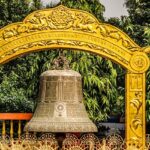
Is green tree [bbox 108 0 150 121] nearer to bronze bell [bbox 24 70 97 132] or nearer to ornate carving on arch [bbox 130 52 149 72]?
ornate carving on arch [bbox 130 52 149 72]

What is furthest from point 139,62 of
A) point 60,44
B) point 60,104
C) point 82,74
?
point 82,74

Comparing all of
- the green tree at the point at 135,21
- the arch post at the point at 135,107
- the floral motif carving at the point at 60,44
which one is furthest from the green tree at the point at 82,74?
the arch post at the point at 135,107

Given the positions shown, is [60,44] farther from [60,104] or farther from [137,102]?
[137,102]

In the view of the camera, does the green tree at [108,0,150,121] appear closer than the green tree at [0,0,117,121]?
No

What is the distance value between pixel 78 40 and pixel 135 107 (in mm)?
1100

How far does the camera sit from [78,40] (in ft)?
24.9

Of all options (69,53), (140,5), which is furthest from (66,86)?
(140,5)

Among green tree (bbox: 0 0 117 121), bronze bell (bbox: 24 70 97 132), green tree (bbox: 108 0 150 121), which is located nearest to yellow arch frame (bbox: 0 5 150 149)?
bronze bell (bbox: 24 70 97 132)

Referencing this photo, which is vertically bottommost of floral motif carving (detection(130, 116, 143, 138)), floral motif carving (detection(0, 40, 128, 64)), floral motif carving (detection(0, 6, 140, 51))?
floral motif carving (detection(130, 116, 143, 138))

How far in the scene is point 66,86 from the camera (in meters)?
7.30

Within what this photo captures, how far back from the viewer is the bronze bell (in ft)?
23.1

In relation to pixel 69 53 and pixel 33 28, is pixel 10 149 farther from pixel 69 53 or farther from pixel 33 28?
pixel 69 53

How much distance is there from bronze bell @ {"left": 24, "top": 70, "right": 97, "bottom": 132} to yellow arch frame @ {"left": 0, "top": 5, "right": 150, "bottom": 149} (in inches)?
18.6

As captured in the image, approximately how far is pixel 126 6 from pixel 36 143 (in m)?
13.5
